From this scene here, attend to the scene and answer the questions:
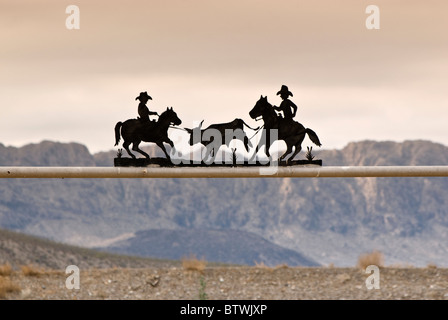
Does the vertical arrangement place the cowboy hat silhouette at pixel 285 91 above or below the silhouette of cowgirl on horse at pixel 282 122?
above

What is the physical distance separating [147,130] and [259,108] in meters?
2.84

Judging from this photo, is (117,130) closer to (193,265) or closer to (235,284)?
(235,284)

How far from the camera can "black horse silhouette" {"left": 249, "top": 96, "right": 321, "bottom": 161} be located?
22.8 metres

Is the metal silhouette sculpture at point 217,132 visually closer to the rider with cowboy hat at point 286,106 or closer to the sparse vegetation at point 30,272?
the rider with cowboy hat at point 286,106

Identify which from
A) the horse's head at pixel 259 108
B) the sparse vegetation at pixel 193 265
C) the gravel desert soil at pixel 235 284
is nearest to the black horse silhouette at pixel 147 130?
the horse's head at pixel 259 108

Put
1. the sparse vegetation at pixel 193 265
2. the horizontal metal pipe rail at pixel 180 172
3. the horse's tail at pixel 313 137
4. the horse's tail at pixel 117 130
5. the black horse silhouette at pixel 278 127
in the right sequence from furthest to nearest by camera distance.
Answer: the sparse vegetation at pixel 193 265 < the horse's tail at pixel 313 137 < the horse's tail at pixel 117 130 < the black horse silhouette at pixel 278 127 < the horizontal metal pipe rail at pixel 180 172

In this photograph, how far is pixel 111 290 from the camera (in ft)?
104

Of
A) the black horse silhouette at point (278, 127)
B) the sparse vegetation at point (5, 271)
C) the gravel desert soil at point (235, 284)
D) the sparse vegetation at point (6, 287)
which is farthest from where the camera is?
the sparse vegetation at point (5, 271)

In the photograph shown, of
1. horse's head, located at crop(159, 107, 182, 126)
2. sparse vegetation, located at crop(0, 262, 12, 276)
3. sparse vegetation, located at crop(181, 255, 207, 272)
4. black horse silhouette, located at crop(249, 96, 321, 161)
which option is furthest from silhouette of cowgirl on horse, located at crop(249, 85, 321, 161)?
sparse vegetation, located at crop(0, 262, 12, 276)

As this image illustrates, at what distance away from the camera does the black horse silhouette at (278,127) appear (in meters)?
22.8

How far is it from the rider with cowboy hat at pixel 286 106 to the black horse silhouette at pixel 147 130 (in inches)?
106

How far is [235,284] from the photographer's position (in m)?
32.1

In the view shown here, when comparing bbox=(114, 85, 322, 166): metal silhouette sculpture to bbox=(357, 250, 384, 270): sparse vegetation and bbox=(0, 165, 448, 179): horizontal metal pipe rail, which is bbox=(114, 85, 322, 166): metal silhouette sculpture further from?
bbox=(357, 250, 384, 270): sparse vegetation
